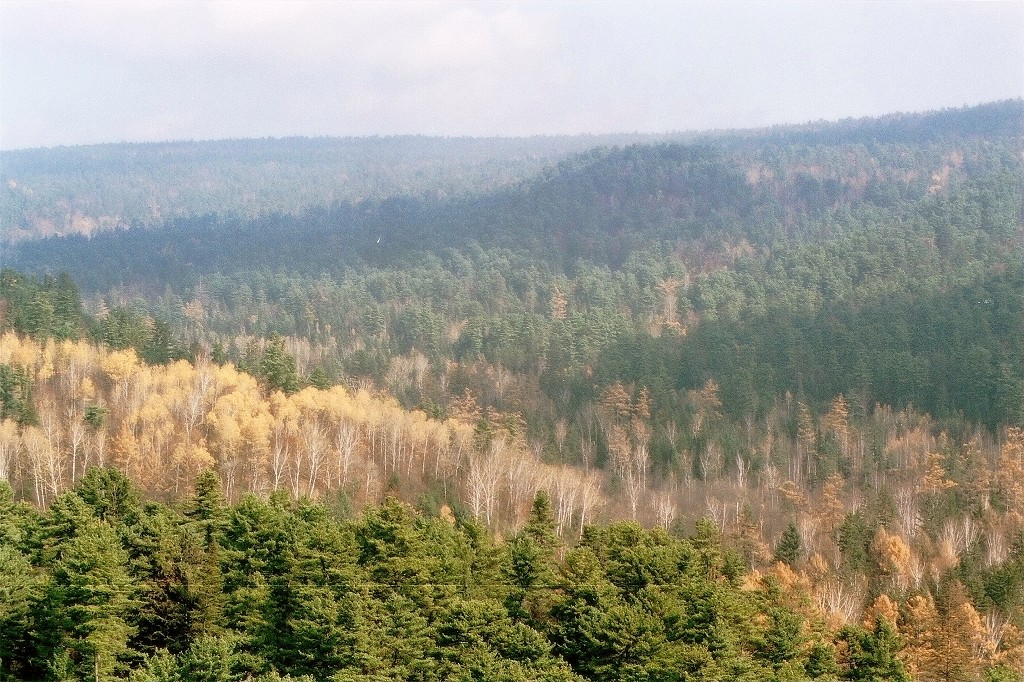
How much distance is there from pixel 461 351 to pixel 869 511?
3067 inches

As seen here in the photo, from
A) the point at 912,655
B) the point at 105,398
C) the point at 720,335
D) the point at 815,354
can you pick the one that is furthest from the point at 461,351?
the point at 912,655

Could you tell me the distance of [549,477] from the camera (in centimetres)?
8762

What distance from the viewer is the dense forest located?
134 ft

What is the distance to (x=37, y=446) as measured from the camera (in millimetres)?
69438

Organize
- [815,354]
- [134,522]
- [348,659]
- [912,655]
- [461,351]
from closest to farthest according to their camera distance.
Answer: [348,659]
[134,522]
[912,655]
[815,354]
[461,351]

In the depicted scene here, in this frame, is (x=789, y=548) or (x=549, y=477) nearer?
(x=789, y=548)

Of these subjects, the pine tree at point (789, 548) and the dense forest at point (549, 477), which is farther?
the pine tree at point (789, 548)

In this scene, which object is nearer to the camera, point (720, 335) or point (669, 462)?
point (669, 462)

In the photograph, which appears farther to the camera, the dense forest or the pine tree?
the pine tree

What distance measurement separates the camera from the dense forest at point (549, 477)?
1606 inches

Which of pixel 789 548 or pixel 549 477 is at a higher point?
pixel 549 477

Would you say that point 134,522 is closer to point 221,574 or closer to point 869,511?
point 221,574

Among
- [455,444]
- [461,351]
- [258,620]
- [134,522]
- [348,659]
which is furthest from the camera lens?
[461,351]

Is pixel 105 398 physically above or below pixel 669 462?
above
